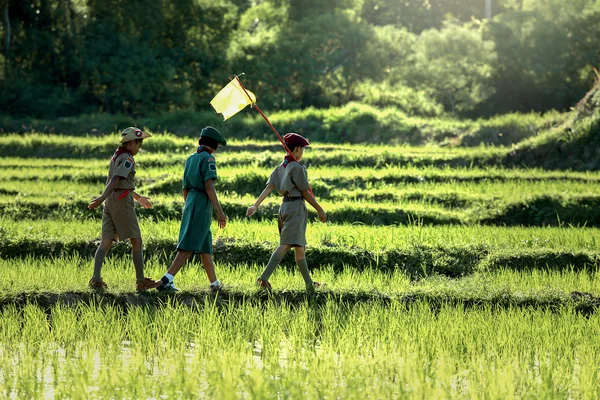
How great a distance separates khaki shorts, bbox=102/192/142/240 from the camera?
7.61m

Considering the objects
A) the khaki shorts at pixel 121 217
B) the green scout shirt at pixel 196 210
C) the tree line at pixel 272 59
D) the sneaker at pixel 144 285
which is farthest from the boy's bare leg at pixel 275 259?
the tree line at pixel 272 59

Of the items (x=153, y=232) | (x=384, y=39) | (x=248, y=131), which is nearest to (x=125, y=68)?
(x=248, y=131)

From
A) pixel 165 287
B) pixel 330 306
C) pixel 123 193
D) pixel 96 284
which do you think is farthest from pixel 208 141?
pixel 330 306

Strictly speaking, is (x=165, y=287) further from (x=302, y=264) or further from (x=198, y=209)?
(x=302, y=264)

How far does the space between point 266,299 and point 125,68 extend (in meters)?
20.7

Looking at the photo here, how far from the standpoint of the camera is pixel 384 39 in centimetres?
3206

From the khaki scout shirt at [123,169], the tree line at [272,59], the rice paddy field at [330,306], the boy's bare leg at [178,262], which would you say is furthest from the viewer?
the tree line at [272,59]

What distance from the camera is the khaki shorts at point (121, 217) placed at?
7.61 meters

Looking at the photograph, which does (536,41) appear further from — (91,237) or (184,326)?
(184,326)

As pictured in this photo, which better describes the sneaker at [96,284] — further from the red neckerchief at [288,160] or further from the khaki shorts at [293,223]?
the red neckerchief at [288,160]

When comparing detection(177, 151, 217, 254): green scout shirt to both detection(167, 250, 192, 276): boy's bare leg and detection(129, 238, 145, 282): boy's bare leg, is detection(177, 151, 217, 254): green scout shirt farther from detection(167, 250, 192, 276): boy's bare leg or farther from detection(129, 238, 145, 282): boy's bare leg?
detection(129, 238, 145, 282): boy's bare leg

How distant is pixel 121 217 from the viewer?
7.61 metres

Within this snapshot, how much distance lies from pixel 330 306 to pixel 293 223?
0.77 metres

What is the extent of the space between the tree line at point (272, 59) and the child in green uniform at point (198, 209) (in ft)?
65.7
